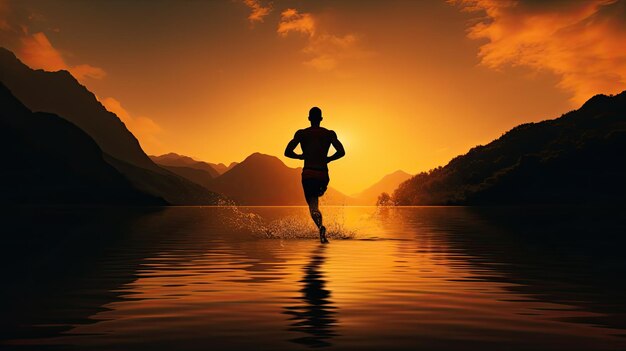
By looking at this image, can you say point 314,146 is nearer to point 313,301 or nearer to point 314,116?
point 314,116

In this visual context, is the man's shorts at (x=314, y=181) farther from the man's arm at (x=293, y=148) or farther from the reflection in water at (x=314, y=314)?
the reflection in water at (x=314, y=314)

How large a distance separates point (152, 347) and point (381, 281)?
22.1 feet

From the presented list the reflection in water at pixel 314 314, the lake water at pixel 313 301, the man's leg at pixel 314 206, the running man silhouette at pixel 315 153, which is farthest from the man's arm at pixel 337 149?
the reflection in water at pixel 314 314

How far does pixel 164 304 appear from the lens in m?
9.87

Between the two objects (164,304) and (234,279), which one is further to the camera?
(234,279)

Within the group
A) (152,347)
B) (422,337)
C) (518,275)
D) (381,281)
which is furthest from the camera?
(518,275)

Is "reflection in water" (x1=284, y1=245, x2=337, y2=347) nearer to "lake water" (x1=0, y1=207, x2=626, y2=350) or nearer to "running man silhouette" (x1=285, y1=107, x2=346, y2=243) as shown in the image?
"lake water" (x1=0, y1=207, x2=626, y2=350)

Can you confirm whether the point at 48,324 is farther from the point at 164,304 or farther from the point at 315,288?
the point at 315,288

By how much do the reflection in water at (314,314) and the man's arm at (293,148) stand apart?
29.8ft

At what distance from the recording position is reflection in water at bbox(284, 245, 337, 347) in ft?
23.4

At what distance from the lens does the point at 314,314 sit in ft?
28.7

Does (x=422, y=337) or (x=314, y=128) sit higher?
(x=314, y=128)

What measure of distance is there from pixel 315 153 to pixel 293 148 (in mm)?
805

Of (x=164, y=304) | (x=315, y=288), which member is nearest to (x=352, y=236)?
(x=315, y=288)
